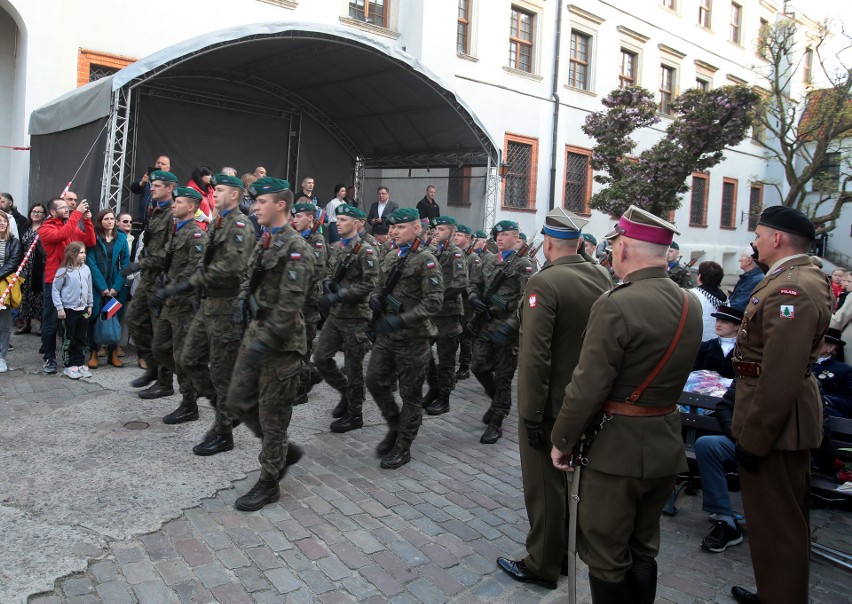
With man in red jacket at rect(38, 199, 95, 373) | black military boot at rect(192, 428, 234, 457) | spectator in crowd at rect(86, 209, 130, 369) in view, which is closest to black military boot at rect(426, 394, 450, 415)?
black military boot at rect(192, 428, 234, 457)

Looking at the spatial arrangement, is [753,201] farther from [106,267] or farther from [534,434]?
[534,434]

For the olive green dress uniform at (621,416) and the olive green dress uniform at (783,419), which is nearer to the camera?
the olive green dress uniform at (621,416)

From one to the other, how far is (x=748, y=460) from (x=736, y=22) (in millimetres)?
29985

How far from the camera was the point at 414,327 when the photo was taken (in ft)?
17.8

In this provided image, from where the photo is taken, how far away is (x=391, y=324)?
5215 mm

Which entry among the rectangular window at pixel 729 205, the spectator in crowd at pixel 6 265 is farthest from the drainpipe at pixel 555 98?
the spectator in crowd at pixel 6 265

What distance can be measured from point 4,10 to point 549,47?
46.7 feet

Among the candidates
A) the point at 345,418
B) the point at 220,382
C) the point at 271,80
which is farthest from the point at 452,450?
the point at 271,80

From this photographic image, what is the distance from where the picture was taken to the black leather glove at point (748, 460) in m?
3.31

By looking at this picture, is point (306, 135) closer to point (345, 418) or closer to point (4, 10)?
point (4, 10)

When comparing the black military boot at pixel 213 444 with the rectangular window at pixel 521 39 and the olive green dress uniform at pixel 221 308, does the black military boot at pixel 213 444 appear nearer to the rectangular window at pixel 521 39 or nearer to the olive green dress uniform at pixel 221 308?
the olive green dress uniform at pixel 221 308

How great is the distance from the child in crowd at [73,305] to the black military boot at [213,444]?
291 centimetres

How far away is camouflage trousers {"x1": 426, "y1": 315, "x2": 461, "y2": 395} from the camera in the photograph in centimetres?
712

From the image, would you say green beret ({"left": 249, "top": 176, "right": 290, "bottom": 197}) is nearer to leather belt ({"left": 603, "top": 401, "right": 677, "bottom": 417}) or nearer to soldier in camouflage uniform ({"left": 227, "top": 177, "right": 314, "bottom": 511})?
soldier in camouflage uniform ({"left": 227, "top": 177, "right": 314, "bottom": 511})
